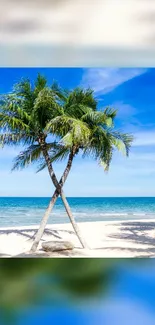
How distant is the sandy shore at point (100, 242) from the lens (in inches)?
193

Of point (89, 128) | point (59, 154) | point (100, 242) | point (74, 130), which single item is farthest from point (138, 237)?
point (74, 130)

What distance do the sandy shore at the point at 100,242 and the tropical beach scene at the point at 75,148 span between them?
0.01 m

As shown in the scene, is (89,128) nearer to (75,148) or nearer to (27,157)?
(75,148)

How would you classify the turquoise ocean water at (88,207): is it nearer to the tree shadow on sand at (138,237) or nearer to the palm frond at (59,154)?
the tree shadow on sand at (138,237)

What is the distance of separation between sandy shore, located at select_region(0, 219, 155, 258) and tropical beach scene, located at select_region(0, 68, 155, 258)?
1 cm

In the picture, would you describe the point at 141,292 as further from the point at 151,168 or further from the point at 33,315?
the point at 151,168

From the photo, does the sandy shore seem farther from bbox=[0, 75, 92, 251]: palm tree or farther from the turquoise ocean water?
the turquoise ocean water

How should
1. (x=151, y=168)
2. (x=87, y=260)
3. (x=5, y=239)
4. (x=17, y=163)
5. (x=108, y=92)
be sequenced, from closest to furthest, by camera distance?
(x=87, y=260) → (x=17, y=163) → (x=5, y=239) → (x=108, y=92) → (x=151, y=168)

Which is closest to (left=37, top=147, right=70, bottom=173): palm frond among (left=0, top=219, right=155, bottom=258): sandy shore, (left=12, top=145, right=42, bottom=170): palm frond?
(left=12, top=145, right=42, bottom=170): palm frond
